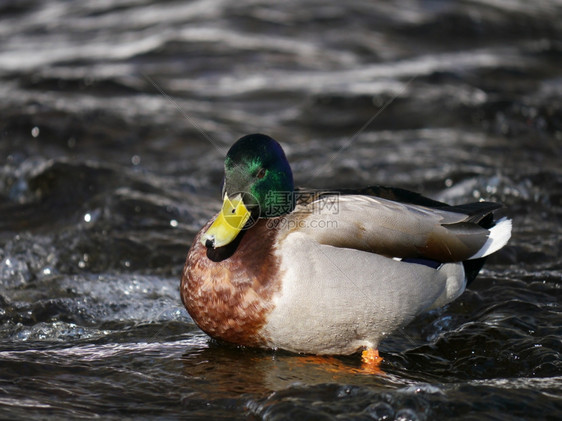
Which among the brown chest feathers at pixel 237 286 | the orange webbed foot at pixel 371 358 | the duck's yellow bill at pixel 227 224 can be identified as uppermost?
the duck's yellow bill at pixel 227 224

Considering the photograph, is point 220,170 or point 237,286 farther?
point 220,170

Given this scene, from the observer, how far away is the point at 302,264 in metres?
3.82

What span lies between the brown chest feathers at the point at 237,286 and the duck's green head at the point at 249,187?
11cm

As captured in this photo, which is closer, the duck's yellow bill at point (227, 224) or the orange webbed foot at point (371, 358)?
the duck's yellow bill at point (227, 224)

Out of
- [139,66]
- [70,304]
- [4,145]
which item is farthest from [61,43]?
[70,304]

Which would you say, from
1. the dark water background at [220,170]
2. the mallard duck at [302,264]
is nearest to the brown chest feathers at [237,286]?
the mallard duck at [302,264]

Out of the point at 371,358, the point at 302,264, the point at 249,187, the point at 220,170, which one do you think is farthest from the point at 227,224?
the point at 220,170

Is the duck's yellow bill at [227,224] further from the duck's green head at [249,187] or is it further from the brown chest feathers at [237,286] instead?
the brown chest feathers at [237,286]

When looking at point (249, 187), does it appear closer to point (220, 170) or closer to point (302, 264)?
point (302, 264)

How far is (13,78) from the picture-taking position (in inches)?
399

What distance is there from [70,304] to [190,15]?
29.3 ft

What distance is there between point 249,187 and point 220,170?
13.2ft

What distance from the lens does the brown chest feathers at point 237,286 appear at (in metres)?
3.83

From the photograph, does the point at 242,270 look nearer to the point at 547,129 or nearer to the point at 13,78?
the point at 547,129
